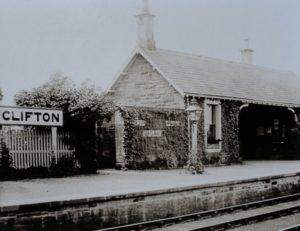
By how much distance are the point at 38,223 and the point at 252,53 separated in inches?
1059

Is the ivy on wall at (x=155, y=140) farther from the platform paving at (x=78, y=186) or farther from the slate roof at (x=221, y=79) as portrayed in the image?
the platform paving at (x=78, y=186)

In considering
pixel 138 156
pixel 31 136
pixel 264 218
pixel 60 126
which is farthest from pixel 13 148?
pixel 264 218

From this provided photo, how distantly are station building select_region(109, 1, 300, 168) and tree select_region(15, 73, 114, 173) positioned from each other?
5.20 feet

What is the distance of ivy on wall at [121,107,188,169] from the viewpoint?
662 inches

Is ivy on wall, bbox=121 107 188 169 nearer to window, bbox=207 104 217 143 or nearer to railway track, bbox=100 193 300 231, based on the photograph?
window, bbox=207 104 217 143

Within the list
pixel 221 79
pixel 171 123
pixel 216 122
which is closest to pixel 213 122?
pixel 216 122

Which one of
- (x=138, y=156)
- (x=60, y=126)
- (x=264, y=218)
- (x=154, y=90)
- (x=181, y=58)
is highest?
(x=181, y=58)

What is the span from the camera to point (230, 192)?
12922 millimetres

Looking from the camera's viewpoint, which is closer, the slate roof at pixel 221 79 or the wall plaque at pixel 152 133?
the wall plaque at pixel 152 133

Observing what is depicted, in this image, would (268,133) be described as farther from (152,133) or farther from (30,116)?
(30,116)

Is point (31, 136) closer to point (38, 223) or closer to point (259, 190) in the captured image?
point (38, 223)

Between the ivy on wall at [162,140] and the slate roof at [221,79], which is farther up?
the slate roof at [221,79]

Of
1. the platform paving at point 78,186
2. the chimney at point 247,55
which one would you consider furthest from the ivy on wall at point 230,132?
the chimney at point 247,55

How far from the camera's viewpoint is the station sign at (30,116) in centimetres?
1277
